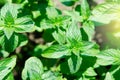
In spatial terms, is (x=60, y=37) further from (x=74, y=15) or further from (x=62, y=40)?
(x=74, y=15)

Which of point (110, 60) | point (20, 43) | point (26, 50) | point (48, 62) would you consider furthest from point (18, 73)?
point (110, 60)

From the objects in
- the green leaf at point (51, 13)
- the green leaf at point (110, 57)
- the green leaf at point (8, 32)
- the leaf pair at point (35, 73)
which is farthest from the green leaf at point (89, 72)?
the green leaf at point (8, 32)

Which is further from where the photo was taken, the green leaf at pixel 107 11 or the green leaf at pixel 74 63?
the green leaf at pixel 107 11

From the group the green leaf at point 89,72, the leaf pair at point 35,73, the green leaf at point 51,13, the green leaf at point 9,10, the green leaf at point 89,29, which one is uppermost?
the green leaf at point 9,10

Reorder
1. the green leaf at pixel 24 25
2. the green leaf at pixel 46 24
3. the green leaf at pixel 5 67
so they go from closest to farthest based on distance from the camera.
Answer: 1. the green leaf at pixel 5 67
2. the green leaf at pixel 24 25
3. the green leaf at pixel 46 24

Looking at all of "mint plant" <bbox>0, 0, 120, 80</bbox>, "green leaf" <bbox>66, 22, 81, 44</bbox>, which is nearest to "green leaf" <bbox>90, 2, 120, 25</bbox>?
"mint plant" <bbox>0, 0, 120, 80</bbox>

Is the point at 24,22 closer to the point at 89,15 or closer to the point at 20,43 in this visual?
the point at 20,43

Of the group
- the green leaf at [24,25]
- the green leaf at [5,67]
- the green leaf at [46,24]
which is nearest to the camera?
the green leaf at [5,67]

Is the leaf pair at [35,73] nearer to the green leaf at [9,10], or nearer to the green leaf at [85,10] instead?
the green leaf at [9,10]
